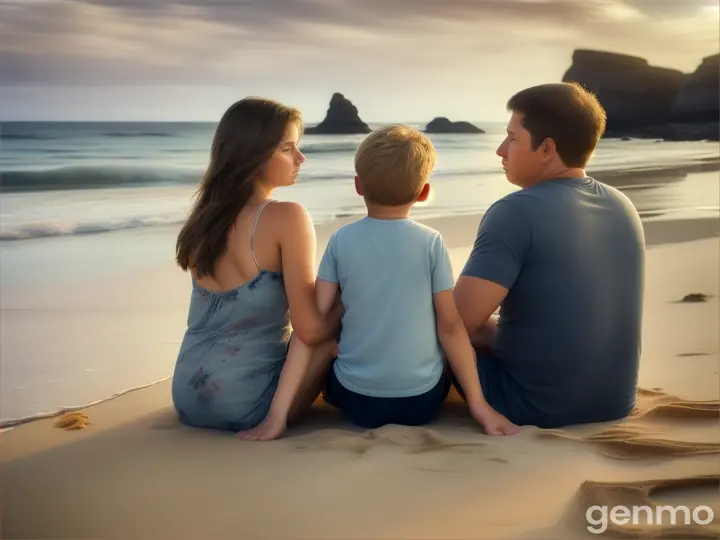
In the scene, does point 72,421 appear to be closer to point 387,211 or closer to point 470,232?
point 387,211

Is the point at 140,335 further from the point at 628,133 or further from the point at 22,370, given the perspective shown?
the point at 628,133

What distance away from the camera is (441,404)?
8.27ft

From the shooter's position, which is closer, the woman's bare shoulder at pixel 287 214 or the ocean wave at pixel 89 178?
the woman's bare shoulder at pixel 287 214

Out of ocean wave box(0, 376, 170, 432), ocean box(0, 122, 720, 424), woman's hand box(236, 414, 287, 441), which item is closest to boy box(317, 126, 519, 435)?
woman's hand box(236, 414, 287, 441)

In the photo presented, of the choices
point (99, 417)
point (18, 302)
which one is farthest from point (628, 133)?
point (99, 417)

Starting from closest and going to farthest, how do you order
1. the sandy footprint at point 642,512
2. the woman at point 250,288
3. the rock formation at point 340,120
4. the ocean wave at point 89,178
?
1. the sandy footprint at point 642,512
2. the woman at point 250,288
3. the ocean wave at point 89,178
4. the rock formation at point 340,120

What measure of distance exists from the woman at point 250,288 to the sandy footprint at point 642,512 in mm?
867

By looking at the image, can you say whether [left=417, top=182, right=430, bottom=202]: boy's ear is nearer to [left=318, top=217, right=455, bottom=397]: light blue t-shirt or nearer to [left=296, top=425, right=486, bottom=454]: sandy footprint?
[left=318, top=217, right=455, bottom=397]: light blue t-shirt

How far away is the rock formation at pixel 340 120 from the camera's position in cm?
1169

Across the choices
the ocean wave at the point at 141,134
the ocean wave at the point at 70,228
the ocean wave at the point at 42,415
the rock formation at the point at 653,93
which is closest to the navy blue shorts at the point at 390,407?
the ocean wave at the point at 42,415

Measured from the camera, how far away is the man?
2.21 metres

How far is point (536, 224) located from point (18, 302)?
2.76 m

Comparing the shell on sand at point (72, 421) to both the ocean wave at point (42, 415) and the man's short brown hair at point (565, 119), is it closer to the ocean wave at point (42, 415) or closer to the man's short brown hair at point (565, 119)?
the ocean wave at point (42, 415)

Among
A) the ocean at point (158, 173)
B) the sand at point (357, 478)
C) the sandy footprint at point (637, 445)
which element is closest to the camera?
the sand at point (357, 478)
